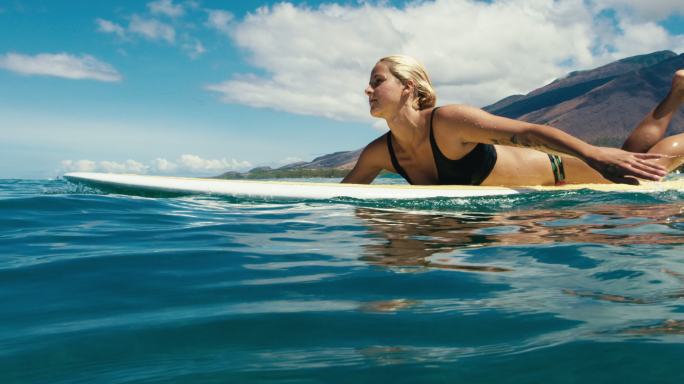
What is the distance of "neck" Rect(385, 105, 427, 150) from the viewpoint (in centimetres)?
555

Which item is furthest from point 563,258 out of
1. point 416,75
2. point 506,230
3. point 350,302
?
point 416,75

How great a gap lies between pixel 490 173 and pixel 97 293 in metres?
4.63

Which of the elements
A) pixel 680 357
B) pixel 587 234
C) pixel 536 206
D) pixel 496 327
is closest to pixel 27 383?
pixel 496 327

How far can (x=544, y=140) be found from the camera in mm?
4750

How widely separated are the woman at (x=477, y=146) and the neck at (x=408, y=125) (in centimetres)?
1

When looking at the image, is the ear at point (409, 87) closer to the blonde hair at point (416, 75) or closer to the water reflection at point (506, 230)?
the blonde hair at point (416, 75)

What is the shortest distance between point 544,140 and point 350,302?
135 inches

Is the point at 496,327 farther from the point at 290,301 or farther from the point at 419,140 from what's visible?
the point at 419,140

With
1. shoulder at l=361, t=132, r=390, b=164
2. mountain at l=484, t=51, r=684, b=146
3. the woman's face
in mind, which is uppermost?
mountain at l=484, t=51, r=684, b=146

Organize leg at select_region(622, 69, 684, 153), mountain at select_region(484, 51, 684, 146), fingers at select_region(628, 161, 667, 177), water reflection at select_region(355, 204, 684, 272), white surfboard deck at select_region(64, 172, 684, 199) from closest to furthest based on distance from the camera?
water reflection at select_region(355, 204, 684, 272) → fingers at select_region(628, 161, 667, 177) → white surfboard deck at select_region(64, 172, 684, 199) → leg at select_region(622, 69, 684, 153) → mountain at select_region(484, 51, 684, 146)

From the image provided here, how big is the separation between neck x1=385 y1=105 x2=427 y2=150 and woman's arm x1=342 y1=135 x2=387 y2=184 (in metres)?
0.43

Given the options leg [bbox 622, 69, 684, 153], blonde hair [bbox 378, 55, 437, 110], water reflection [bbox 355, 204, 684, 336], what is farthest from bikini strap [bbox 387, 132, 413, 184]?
leg [bbox 622, 69, 684, 153]

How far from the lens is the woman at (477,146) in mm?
4676

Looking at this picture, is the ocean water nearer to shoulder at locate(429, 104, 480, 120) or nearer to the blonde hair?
shoulder at locate(429, 104, 480, 120)
